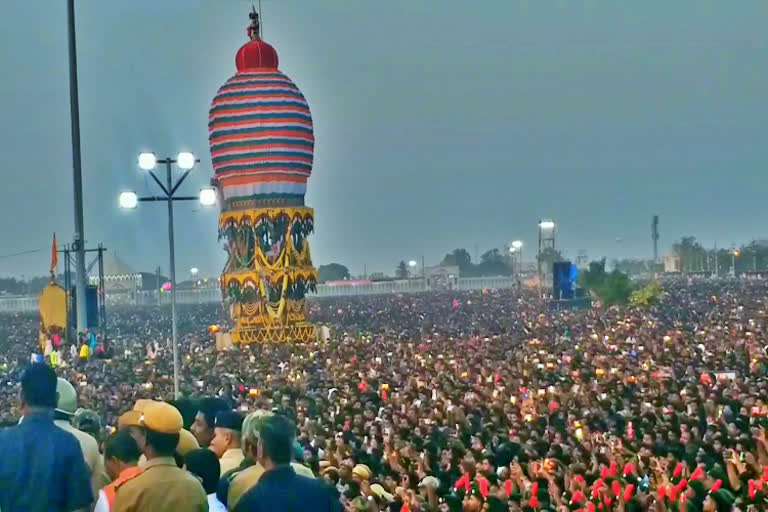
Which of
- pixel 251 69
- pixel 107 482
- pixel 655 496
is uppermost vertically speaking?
pixel 251 69

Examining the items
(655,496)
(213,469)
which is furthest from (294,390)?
(213,469)

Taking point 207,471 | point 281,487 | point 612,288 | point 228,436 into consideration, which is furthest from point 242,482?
point 612,288

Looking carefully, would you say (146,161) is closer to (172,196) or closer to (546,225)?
(172,196)

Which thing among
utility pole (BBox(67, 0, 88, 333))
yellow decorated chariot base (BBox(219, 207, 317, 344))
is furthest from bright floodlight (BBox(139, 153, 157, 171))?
yellow decorated chariot base (BBox(219, 207, 317, 344))

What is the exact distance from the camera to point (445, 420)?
20.8 m

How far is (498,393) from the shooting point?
2419 centimetres

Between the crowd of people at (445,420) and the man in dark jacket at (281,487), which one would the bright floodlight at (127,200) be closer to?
the crowd of people at (445,420)

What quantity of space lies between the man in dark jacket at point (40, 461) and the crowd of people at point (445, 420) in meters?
0.09

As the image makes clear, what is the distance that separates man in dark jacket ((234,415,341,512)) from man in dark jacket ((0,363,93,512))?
0.97 m

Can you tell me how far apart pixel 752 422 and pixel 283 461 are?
13.7 m

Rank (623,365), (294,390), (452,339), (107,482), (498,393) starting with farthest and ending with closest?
(452,339)
(623,365)
(294,390)
(498,393)
(107,482)

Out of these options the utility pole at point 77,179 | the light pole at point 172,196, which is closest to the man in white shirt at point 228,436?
the light pole at point 172,196

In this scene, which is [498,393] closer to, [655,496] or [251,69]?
[655,496]

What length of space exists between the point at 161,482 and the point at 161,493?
0.06 meters
